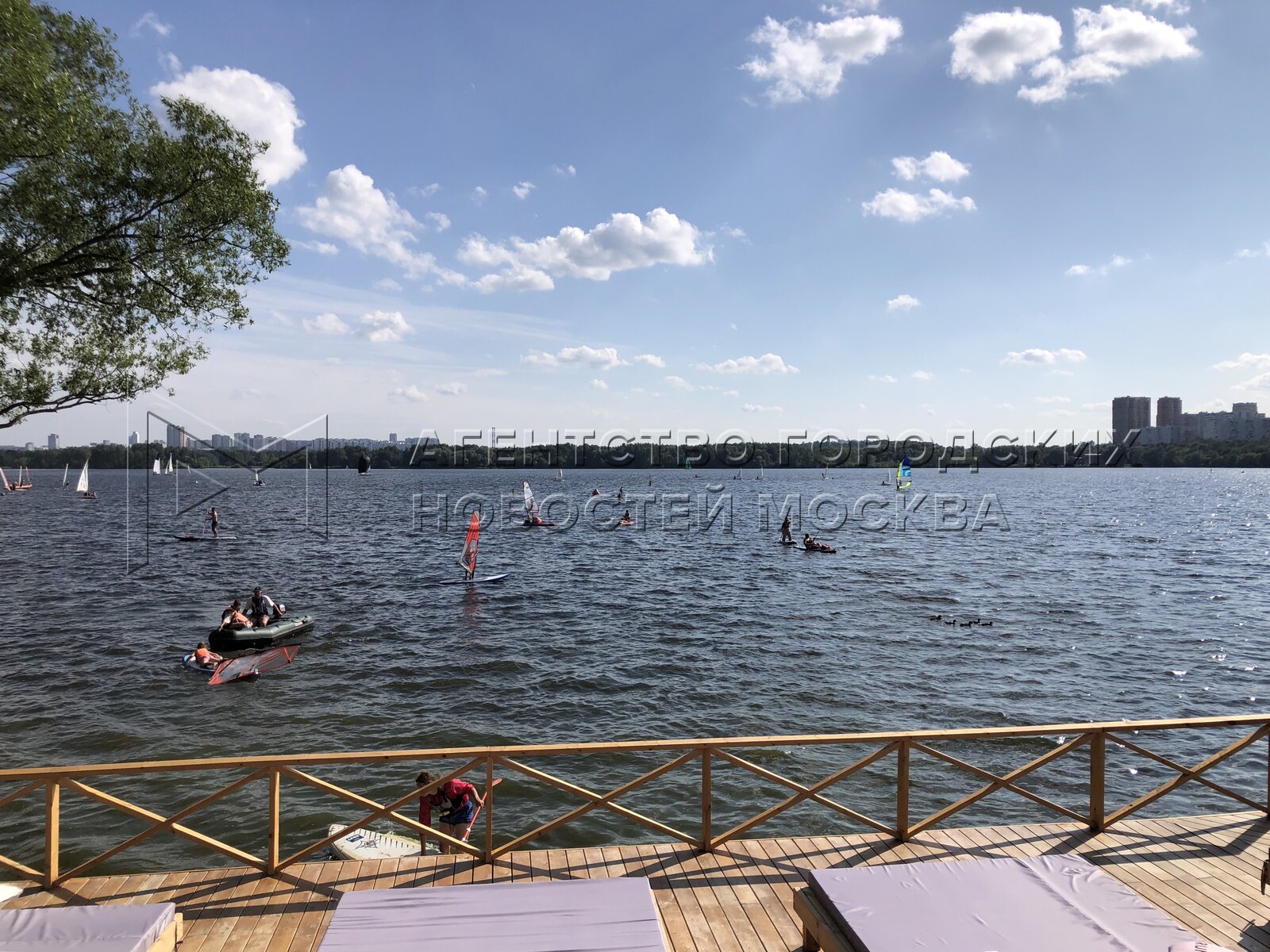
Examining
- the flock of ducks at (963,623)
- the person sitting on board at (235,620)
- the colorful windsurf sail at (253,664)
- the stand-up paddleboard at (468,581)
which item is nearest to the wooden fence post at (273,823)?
the colorful windsurf sail at (253,664)

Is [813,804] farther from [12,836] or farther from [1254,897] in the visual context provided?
[12,836]

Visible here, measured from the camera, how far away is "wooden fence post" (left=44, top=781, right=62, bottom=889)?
25.0 ft

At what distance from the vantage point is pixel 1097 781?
8898mm

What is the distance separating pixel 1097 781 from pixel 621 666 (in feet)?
58.3

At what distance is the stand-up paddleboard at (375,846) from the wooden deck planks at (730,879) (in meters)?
4.35

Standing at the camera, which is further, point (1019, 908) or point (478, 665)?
point (478, 665)

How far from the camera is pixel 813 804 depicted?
15.5 meters

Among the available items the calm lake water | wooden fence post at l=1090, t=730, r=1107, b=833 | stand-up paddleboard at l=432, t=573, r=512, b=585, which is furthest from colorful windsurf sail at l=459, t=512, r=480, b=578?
wooden fence post at l=1090, t=730, r=1107, b=833

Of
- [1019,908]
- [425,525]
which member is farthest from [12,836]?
[425,525]

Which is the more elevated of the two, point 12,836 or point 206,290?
point 206,290

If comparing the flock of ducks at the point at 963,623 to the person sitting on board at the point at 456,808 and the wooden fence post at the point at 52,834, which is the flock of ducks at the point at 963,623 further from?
the wooden fence post at the point at 52,834

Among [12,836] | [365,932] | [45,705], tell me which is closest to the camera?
[365,932]

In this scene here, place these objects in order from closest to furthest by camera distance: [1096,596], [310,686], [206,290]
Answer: [206,290] < [310,686] < [1096,596]

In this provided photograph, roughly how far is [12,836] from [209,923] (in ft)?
35.3
